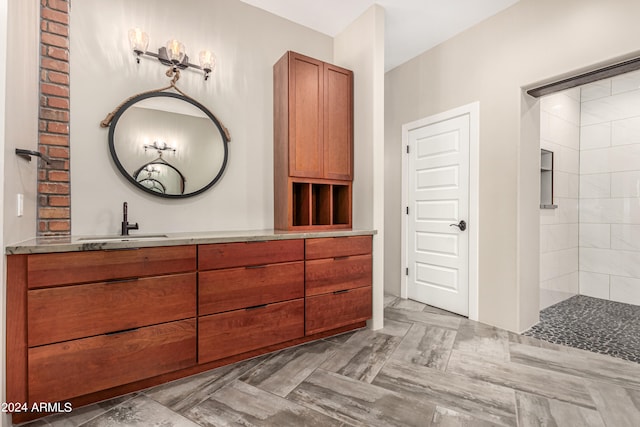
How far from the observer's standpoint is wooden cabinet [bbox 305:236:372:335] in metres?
2.41

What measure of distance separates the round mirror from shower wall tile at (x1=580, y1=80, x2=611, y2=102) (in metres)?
4.33

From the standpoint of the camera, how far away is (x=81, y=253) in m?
1.60

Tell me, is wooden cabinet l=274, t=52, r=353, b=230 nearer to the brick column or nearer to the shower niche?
the brick column

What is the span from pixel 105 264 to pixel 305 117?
1847 millimetres

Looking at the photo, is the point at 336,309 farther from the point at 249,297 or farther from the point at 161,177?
the point at 161,177

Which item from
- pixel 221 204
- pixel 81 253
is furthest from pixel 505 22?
pixel 81 253

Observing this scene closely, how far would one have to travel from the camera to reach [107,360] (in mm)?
1667

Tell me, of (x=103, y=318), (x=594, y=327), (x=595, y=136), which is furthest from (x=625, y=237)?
(x=103, y=318)

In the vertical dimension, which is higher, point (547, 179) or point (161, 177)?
point (547, 179)

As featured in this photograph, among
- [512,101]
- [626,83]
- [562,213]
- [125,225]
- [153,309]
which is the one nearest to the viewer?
[153,309]

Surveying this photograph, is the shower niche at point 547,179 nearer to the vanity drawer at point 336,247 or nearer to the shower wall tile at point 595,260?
the shower wall tile at point 595,260

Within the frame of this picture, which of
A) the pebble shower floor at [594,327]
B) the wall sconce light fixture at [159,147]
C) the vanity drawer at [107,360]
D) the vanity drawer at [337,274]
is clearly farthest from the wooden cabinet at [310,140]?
the pebble shower floor at [594,327]

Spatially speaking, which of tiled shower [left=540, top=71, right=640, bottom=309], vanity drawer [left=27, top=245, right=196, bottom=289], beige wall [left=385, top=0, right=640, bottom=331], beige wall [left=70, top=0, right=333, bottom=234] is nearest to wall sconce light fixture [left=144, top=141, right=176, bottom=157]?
beige wall [left=70, top=0, right=333, bottom=234]

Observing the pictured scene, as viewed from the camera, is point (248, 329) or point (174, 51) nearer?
point (248, 329)
